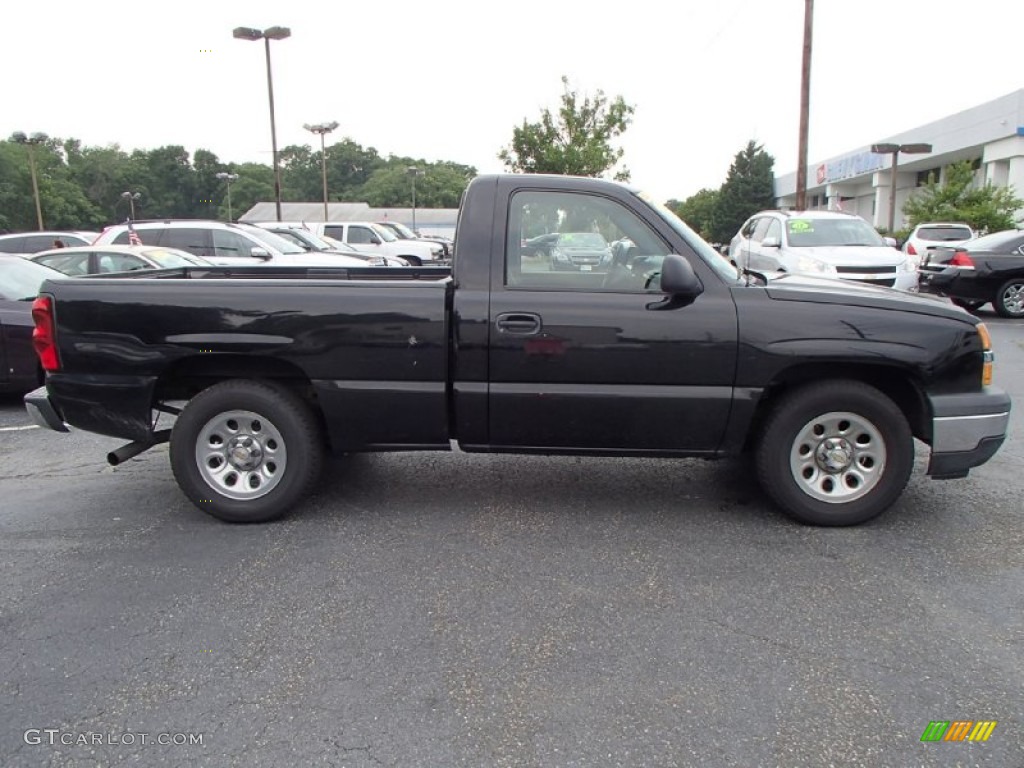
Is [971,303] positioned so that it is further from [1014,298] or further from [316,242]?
[316,242]

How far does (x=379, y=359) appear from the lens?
159 inches

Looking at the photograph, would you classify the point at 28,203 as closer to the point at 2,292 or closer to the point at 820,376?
the point at 2,292

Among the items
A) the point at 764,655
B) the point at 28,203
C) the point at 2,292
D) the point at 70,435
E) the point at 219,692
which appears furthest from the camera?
the point at 28,203

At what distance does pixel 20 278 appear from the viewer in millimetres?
7367

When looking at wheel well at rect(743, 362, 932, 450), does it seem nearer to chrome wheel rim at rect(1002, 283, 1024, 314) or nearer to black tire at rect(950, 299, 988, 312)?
chrome wheel rim at rect(1002, 283, 1024, 314)

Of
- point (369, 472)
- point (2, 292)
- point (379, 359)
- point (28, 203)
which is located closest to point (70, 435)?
point (2, 292)

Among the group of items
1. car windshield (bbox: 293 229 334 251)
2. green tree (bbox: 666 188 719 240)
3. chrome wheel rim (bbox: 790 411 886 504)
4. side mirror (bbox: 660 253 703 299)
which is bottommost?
chrome wheel rim (bbox: 790 411 886 504)

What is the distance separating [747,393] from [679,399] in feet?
1.17

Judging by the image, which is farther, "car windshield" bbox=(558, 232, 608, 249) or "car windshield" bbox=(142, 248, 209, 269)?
"car windshield" bbox=(142, 248, 209, 269)

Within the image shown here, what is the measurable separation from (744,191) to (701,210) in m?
17.9

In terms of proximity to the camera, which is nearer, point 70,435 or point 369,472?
point 369,472

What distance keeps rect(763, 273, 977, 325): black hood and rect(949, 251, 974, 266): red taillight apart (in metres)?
10.5

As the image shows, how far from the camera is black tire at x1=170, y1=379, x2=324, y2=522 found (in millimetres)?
4148

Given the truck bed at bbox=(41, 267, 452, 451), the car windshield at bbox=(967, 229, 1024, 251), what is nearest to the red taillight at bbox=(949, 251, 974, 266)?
the car windshield at bbox=(967, 229, 1024, 251)
